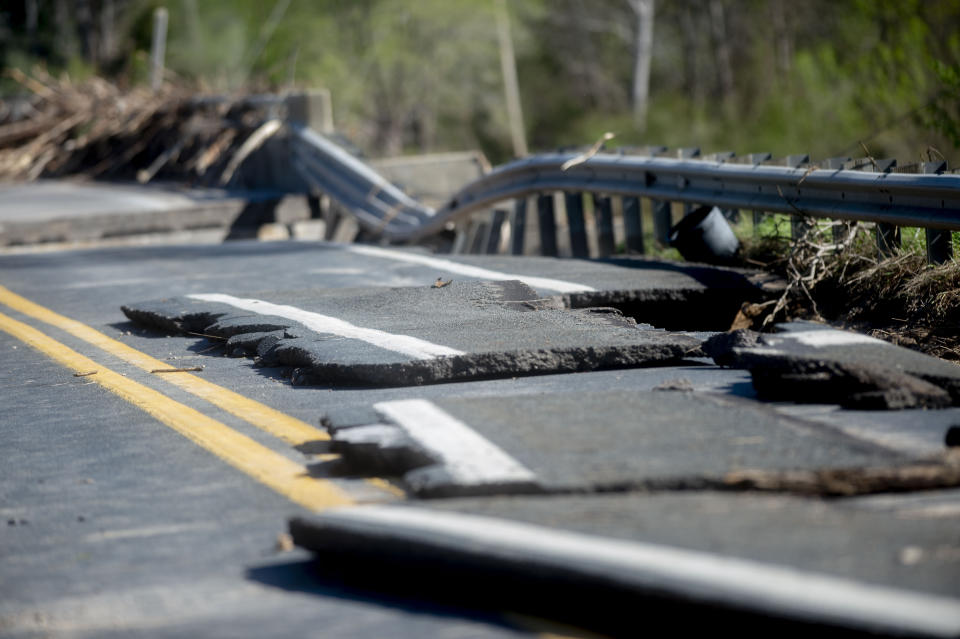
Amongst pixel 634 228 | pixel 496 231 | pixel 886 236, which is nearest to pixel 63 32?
pixel 496 231

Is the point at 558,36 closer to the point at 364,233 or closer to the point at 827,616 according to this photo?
the point at 364,233

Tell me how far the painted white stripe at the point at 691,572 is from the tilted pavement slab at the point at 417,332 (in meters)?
2.32

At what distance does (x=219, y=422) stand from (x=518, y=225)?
26.1 feet

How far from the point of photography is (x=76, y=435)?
5.38 metres

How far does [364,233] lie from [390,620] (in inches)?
530

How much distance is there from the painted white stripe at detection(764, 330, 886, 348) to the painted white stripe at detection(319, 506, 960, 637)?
2498mm

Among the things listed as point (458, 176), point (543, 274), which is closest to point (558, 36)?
point (458, 176)

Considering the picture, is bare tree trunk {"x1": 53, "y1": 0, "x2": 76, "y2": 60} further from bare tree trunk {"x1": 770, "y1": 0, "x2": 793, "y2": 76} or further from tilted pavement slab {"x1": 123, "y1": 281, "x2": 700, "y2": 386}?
tilted pavement slab {"x1": 123, "y1": 281, "x2": 700, "y2": 386}

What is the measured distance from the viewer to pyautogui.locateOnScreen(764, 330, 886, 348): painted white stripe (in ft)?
18.2

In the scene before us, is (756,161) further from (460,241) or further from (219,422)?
(460,241)

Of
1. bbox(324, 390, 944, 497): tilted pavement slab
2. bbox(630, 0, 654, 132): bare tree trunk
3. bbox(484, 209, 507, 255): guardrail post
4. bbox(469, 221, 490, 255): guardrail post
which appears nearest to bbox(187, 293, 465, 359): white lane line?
bbox(324, 390, 944, 497): tilted pavement slab

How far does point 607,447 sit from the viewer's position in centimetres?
421

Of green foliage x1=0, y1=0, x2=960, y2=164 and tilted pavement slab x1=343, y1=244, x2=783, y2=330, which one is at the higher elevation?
green foliage x1=0, y1=0, x2=960, y2=164

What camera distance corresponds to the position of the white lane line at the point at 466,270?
8.02 metres
